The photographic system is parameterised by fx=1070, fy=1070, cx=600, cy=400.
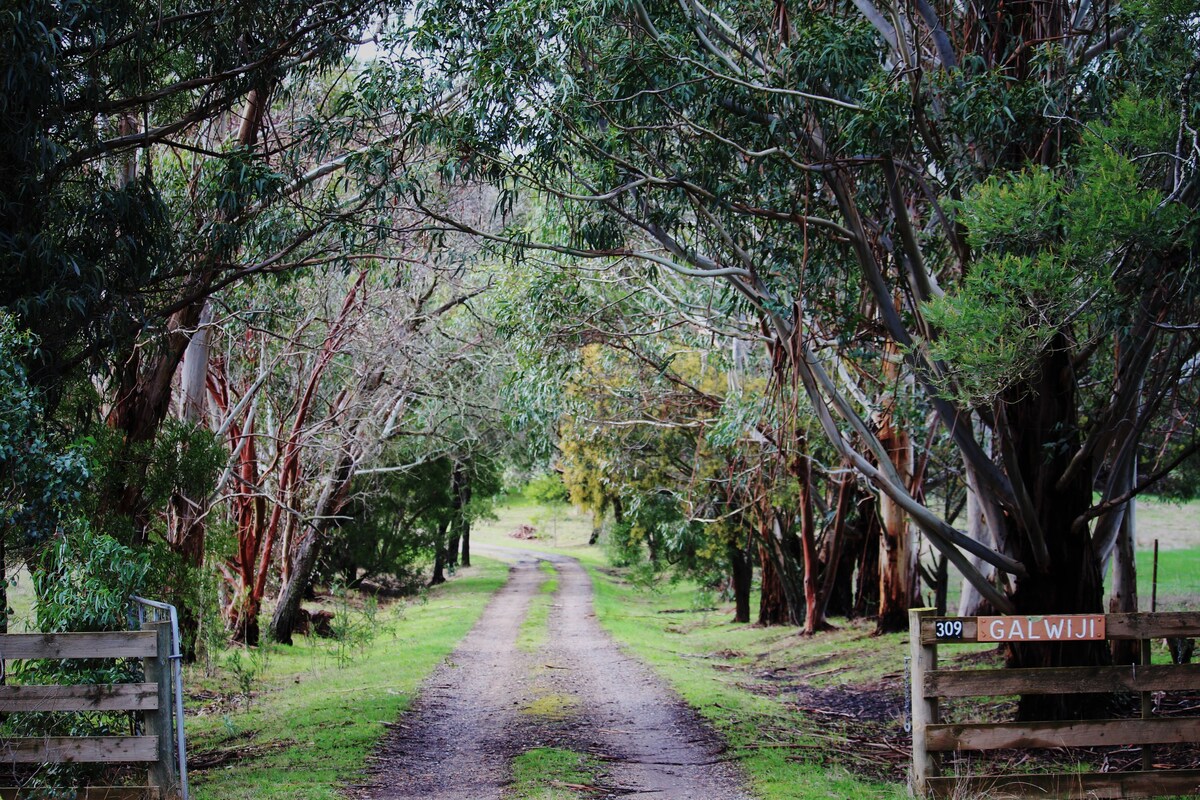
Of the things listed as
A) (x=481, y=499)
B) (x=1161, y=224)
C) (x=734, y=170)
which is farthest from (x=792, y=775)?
(x=481, y=499)

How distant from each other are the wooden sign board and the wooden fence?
5.77m

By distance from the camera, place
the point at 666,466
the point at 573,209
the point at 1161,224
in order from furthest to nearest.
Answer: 1. the point at 666,466
2. the point at 573,209
3. the point at 1161,224

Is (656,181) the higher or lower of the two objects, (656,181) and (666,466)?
the higher

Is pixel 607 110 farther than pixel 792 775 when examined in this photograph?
Yes

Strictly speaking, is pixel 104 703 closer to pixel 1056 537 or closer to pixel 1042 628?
pixel 1042 628

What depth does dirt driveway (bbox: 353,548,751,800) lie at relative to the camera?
880cm

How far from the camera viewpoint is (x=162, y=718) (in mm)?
7500

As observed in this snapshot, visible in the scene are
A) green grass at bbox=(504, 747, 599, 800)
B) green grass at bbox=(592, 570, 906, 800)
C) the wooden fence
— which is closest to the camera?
the wooden fence

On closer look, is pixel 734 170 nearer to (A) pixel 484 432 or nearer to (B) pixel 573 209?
(B) pixel 573 209

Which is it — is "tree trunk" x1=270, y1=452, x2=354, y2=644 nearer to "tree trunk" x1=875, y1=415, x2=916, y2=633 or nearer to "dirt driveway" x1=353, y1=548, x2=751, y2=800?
"dirt driveway" x1=353, y1=548, x2=751, y2=800

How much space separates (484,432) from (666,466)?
4856 millimetres

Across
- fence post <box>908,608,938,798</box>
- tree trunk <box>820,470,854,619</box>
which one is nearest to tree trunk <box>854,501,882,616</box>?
tree trunk <box>820,470,854,619</box>

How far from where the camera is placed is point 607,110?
11.1 meters

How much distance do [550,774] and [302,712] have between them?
4.52 metres
